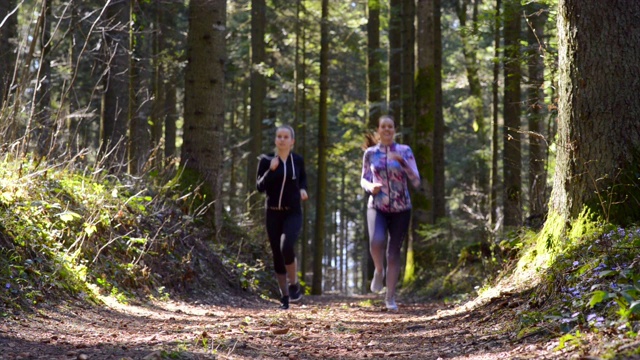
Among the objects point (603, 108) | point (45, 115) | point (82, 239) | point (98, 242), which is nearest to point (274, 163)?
point (98, 242)

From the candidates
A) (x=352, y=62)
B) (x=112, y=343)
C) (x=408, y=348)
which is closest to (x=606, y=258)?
(x=408, y=348)

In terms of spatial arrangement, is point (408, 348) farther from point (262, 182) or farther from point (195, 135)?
point (195, 135)

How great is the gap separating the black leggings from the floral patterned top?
0.98 m

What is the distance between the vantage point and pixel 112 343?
15.6 feet

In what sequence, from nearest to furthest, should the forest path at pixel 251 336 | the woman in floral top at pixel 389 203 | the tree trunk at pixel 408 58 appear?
the forest path at pixel 251 336, the woman in floral top at pixel 389 203, the tree trunk at pixel 408 58

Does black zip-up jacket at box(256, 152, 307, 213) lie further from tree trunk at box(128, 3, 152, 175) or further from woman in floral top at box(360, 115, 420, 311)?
tree trunk at box(128, 3, 152, 175)

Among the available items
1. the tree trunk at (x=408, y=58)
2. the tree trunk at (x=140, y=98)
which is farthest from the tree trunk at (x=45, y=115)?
the tree trunk at (x=408, y=58)

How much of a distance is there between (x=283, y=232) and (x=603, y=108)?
4382 mm

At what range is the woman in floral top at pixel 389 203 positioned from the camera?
8633 millimetres

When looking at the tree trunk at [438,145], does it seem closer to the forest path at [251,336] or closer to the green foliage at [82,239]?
the green foliage at [82,239]

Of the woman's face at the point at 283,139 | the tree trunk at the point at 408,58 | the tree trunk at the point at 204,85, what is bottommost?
the woman's face at the point at 283,139

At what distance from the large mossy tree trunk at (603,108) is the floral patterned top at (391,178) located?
9.44 ft

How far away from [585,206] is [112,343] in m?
3.86

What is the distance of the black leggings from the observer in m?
8.85
